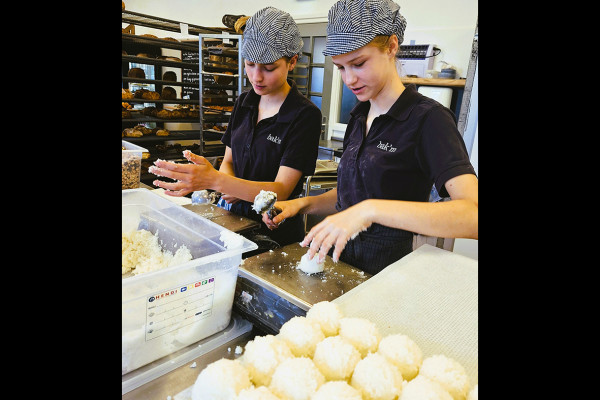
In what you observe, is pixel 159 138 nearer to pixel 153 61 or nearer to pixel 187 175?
pixel 153 61

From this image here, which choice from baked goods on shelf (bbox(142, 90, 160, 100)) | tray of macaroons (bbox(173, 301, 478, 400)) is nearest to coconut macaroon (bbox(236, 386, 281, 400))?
tray of macaroons (bbox(173, 301, 478, 400))

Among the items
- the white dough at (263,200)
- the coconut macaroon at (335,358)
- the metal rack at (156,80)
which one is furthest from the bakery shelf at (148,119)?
the coconut macaroon at (335,358)

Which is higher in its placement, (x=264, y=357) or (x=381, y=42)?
(x=381, y=42)

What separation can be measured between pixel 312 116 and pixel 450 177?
0.92m

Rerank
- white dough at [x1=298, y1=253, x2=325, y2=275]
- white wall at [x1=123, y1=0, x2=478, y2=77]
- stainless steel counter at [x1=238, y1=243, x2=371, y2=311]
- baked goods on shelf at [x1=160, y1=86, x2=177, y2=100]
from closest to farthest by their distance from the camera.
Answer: stainless steel counter at [x1=238, y1=243, x2=371, y2=311] < white dough at [x1=298, y1=253, x2=325, y2=275] < white wall at [x1=123, y1=0, x2=478, y2=77] < baked goods on shelf at [x1=160, y1=86, x2=177, y2=100]

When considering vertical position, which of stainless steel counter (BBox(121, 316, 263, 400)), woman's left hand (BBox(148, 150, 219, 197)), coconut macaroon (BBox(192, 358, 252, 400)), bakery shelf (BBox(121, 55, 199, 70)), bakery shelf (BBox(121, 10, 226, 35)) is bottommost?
stainless steel counter (BBox(121, 316, 263, 400))

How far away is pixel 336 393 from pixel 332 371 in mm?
104

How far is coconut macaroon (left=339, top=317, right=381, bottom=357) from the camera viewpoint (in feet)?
2.54

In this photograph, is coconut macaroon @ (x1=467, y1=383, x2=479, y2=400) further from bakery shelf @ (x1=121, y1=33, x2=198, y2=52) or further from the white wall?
bakery shelf @ (x1=121, y1=33, x2=198, y2=52)

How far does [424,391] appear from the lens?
2.05 ft

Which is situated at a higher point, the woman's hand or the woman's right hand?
the woman's hand

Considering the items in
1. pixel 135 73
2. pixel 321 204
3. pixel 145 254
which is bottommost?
pixel 145 254

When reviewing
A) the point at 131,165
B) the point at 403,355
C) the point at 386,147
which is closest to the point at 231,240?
the point at 403,355
